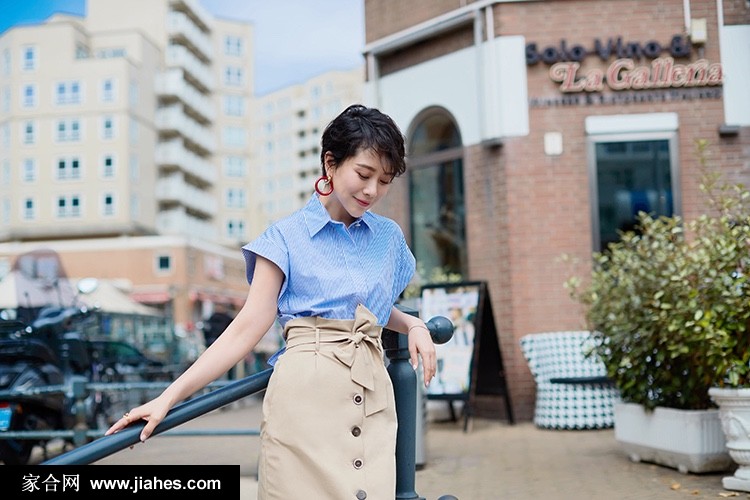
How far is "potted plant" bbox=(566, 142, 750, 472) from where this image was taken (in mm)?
5402

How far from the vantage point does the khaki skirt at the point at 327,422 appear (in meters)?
1.88

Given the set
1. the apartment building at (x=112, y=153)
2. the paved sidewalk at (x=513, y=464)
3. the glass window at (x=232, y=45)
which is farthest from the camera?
the glass window at (x=232, y=45)

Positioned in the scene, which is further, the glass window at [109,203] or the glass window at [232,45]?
the glass window at [232,45]

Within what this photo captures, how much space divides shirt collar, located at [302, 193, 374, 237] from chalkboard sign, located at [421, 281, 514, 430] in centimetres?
728

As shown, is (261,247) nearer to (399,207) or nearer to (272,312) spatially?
(272,312)

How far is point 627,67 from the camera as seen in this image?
10.3 m

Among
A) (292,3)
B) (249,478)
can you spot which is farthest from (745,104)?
(292,3)

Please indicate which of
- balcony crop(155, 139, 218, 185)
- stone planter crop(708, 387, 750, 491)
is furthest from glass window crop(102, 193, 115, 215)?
stone planter crop(708, 387, 750, 491)

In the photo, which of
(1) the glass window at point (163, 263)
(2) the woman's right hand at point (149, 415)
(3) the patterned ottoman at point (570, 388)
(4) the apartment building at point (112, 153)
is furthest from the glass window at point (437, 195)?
(1) the glass window at point (163, 263)

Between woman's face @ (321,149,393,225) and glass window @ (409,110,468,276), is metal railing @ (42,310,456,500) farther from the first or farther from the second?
glass window @ (409,110,468,276)

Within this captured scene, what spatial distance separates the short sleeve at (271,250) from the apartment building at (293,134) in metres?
85.3

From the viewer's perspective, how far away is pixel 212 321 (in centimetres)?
1486

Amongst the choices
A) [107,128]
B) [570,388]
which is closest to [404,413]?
[570,388]

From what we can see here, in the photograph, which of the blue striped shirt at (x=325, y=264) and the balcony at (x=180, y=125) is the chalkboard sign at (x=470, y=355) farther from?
the balcony at (x=180, y=125)
